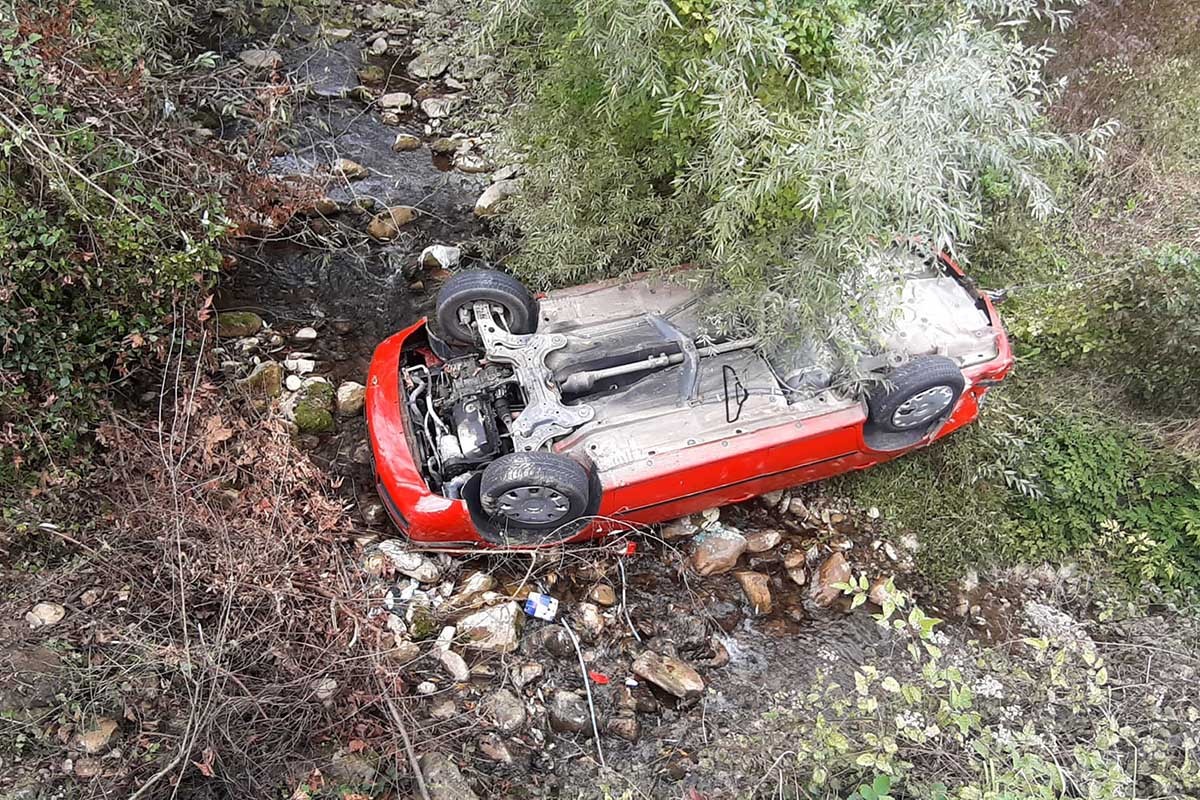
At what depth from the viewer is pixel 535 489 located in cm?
402

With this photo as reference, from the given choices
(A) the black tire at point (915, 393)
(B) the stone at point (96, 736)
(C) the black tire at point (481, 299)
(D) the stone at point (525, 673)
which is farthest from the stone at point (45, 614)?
(A) the black tire at point (915, 393)

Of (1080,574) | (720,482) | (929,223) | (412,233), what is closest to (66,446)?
(412,233)

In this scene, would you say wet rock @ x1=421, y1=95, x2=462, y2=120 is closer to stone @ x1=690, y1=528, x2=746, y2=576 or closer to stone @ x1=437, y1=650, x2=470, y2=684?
stone @ x1=690, y1=528, x2=746, y2=576

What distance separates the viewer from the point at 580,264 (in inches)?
205

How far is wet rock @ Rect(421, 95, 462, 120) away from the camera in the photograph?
7.34 meters

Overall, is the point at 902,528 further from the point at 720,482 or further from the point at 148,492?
the point at 148,492

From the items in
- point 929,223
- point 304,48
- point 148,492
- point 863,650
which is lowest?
point 863,650

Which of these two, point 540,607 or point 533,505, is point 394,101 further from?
point 540,607

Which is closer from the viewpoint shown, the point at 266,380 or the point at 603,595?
the point at 603,595

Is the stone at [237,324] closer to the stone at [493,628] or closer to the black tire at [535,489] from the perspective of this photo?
the black tire at [535,489]

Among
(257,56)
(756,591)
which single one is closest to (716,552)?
Answer: (756,591)

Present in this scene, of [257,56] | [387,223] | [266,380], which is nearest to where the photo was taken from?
[266,380]

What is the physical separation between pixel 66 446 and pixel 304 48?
16.5 feet

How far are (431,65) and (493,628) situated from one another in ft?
19.3
